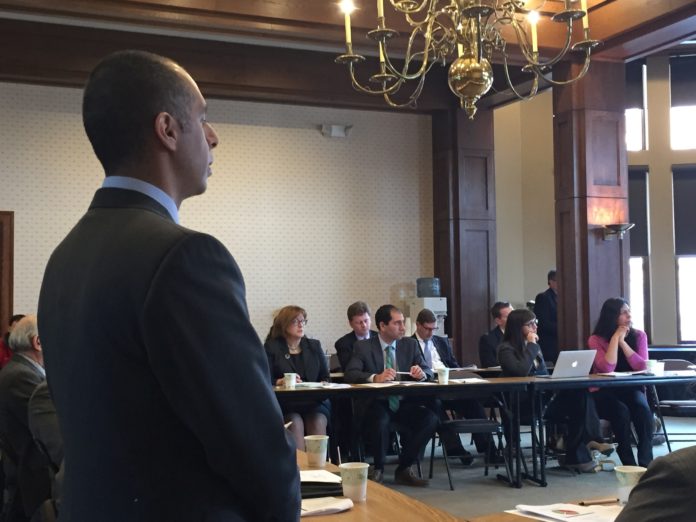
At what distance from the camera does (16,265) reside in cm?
821

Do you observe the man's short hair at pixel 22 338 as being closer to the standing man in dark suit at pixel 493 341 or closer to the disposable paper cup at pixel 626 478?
the disposable paper cup at pixel 626 478

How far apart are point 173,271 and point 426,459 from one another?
6.40 meters

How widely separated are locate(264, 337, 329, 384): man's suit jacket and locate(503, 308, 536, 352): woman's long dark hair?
149 cm

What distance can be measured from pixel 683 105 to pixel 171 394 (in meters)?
11.3

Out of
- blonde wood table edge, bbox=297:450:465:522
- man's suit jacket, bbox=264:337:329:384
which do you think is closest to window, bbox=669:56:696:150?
man's suit jacket, bbox=264:337:329:384

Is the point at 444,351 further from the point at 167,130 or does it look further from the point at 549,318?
the point at 167,130

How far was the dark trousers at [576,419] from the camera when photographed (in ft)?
20.7

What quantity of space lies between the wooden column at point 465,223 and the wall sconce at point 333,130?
1.16 meters

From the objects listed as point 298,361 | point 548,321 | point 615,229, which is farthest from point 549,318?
point 298,361

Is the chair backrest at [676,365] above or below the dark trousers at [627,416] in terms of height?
above

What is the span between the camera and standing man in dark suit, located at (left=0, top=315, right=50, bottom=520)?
3.56 metres

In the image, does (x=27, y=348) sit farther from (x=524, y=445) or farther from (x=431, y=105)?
(x=431, y=105)

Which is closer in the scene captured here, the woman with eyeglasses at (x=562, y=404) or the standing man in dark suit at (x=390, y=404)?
the standing man in dark suit at (x=390, y=404)

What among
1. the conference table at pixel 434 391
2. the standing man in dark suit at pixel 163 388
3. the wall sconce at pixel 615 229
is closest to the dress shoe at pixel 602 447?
the conference table at pixel 434 391
